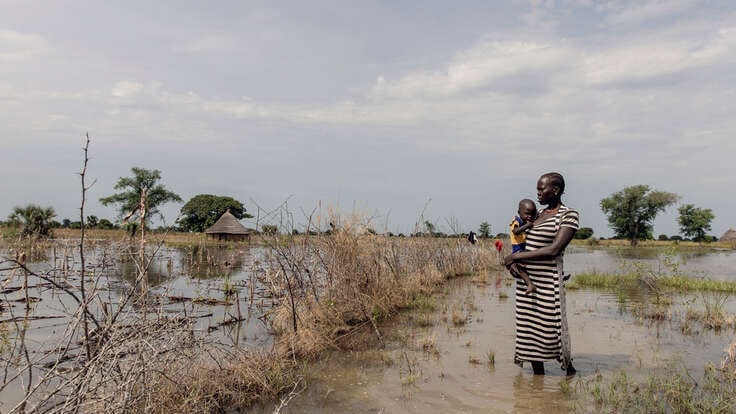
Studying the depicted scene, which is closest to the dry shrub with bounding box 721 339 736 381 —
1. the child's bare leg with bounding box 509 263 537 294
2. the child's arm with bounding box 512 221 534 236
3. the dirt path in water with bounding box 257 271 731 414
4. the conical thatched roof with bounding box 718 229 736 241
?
the dirt path in water with bounding box 257 271 731 414

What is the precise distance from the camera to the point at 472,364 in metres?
5.40

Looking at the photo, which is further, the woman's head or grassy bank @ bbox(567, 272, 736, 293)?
grassy bank @ bbox(567, 272, 736, 293)

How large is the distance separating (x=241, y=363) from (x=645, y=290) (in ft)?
36.3

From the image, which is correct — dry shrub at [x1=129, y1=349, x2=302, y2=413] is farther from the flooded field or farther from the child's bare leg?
the child's bare leg

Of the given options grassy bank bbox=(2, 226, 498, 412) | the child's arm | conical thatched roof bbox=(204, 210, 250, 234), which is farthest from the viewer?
conical thatched roof bbox=(204, 210, 250, 234)

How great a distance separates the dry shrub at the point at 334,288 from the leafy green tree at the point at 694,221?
193 feet

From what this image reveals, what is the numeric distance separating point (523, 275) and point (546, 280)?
21 cm

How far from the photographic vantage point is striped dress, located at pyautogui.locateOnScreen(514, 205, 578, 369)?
438 cm

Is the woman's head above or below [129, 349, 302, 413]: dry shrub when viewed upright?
above

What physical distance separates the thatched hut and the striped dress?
34.3 meters

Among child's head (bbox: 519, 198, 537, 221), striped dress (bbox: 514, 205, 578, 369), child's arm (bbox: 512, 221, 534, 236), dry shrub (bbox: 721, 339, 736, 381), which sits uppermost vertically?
child's head (bbox: 519, 198, 537, 221)

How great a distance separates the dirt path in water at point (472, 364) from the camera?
4262 millimetres

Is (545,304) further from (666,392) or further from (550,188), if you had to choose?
(666,392)

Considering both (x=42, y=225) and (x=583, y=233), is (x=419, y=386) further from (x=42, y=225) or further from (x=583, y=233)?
(x=583, y=233)
